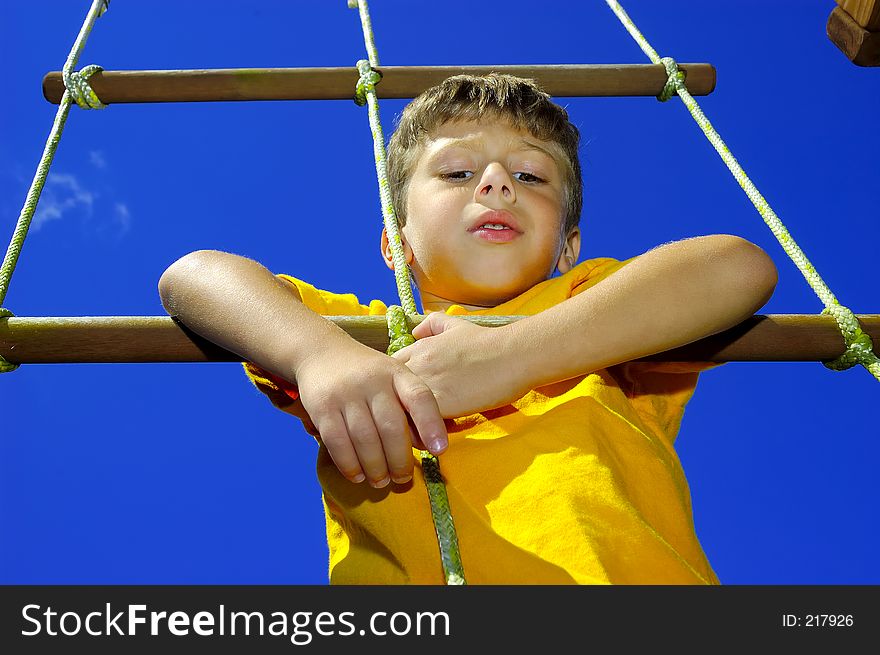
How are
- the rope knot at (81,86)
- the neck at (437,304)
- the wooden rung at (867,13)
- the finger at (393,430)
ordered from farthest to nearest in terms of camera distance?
1. the rope knot at (81,86)
2. the wooden rung at (867,13)
3. the neck at (437,304)
4. the finger at (393,430)

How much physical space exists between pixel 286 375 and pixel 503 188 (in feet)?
1.36

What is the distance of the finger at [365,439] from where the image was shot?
62 centimetres

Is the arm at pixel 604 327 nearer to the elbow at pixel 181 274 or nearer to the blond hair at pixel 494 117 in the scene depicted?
the elbow at pixel 181 274

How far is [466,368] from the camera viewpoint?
2.36 ft

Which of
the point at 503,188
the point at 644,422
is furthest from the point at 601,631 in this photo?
the point at 503,188

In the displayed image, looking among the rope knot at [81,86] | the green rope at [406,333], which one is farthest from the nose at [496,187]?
the rope knot at [81,86]

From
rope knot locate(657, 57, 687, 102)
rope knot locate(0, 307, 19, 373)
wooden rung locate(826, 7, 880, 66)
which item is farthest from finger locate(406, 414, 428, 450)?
rope knot locate(657, 57, 687, 102)

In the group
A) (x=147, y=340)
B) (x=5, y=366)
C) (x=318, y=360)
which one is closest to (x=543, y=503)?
(x=318, y=360)

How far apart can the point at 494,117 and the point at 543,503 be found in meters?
0.57

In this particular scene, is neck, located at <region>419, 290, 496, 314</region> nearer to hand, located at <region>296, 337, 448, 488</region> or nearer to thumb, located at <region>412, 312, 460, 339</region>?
thumb, located at <region>412, 312, 460, 339</region>

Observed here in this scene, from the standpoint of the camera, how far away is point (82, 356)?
2.58ft

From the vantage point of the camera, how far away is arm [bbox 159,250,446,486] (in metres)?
0.62

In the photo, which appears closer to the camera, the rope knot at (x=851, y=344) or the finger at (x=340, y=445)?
the finger at (x=340, y=445)

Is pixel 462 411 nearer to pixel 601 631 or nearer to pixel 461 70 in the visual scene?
pixel 601 631
